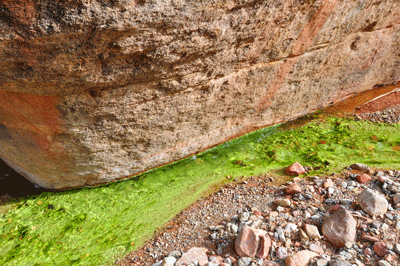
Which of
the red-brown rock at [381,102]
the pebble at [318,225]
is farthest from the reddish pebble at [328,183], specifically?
the red-brown rock at [381,102]

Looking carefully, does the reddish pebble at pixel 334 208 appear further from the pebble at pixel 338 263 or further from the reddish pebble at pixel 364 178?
the reddish pebble at pixel 364 178

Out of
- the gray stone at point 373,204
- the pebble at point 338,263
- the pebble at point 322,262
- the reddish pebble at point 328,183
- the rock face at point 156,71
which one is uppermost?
the rock face at point 156,71

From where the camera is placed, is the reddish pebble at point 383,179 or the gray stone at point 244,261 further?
the reddish pebble at point 383,179

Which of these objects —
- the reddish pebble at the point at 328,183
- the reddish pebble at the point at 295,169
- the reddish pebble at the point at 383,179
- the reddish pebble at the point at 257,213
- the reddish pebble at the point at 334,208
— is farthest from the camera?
the reddish pebble at the point at 295,169

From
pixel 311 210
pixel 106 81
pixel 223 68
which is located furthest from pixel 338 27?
pixel 106 81

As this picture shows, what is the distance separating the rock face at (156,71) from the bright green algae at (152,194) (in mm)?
182

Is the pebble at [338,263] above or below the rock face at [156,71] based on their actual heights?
below

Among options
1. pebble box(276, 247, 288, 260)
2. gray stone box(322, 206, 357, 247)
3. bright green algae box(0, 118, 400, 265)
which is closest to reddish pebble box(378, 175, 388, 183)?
bright green algae box(0, 118, 400, 265)

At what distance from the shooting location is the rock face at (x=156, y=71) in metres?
1.79

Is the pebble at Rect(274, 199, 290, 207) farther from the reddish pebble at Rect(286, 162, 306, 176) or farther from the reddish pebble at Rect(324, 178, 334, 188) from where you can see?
the reddish pebble at Rect(286, 162, 306, 176)

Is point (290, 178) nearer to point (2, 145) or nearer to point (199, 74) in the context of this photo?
point (199, 74)

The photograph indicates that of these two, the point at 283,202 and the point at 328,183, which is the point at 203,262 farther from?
the point at 328,183

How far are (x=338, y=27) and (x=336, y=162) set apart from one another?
1.51m

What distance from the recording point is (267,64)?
2889mm
